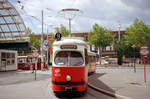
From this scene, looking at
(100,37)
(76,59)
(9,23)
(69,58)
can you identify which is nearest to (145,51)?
(76,59)

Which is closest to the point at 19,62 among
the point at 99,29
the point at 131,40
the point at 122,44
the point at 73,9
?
the point at 73,9

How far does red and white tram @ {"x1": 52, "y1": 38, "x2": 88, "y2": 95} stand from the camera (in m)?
8.83

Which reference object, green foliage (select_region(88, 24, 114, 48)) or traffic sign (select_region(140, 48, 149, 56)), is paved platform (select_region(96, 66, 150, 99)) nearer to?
traffic sign (select_region(140, 48, 149, 56))

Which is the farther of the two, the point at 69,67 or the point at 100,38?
the point at 100,38

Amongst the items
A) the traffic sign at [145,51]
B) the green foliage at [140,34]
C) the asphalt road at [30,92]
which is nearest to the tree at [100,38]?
the green foliage at [140,34]

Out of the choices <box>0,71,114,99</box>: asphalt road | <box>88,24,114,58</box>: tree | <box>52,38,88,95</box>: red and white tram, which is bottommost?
<box>0,71,114,99</box>: asphalt road

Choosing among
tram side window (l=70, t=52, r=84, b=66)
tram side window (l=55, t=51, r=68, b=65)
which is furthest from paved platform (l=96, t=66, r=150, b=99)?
tram side window (l=55, t=51, r=68, b=65)

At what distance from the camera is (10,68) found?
115 feet

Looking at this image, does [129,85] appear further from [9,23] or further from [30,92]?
[9,23]

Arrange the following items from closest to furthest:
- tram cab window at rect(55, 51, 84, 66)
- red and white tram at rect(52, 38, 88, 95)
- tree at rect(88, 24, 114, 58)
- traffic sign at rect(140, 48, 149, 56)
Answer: red and white tram at rect(52, 38, 88, 95) → tram cab window at rect(55, 51, 84, 66) → traffic sign at rect(140, 48, 149, 56) → tree at rect(88, 24, 114, 58)

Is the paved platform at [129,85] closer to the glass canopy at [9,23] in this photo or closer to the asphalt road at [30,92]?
the asphalt road at [30,92]

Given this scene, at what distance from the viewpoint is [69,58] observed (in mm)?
9328

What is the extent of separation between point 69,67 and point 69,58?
21.1 inches

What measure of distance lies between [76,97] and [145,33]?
46826mm
